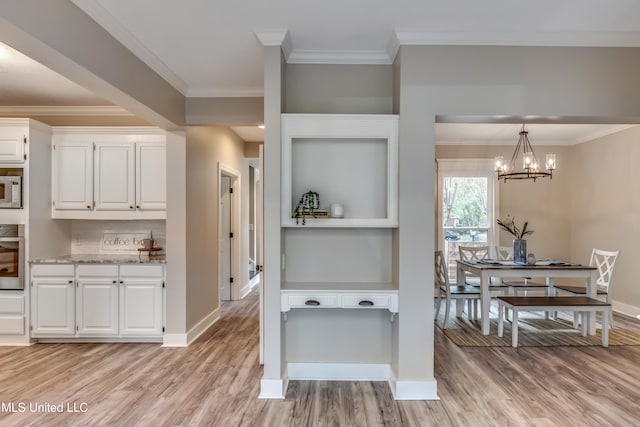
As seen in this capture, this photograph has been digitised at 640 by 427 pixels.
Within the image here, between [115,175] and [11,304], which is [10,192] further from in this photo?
[11,304]

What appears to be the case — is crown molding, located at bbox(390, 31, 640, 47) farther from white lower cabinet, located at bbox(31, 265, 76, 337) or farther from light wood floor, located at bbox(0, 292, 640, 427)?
white lower cabinet, located at bbox(31, 265, 76, 337)

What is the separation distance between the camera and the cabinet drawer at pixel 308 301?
2.72 meters

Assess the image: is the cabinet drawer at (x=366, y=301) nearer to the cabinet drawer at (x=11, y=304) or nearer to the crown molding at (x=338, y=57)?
the crown molding at (x=338, y=57)

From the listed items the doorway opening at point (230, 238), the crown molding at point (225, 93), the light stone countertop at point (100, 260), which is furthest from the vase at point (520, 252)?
the light stone countertop at point (100, 260)

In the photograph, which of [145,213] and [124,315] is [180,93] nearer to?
[145,213]

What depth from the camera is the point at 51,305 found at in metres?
3.81

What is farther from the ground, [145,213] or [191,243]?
[145,213]

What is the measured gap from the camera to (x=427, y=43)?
2691mm

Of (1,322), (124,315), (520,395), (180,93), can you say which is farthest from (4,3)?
(520,395)

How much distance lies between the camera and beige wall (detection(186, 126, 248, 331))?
13.1 feet

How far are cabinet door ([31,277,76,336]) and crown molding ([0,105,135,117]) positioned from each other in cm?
194

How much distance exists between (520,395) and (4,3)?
4.09 meters

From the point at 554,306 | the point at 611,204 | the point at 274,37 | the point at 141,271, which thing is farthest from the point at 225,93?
the point at 611,204

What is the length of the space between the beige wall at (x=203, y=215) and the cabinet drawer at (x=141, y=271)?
1.03 ft
